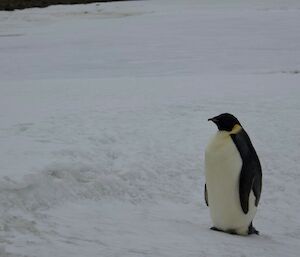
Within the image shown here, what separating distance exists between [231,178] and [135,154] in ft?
4.42

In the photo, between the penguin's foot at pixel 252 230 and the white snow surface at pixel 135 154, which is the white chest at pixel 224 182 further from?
the white snow surface at pixel 135 154

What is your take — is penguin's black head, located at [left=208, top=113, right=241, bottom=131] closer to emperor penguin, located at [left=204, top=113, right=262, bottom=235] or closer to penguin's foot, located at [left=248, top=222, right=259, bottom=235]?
emperor penguin, located at [left=204, top=113, right=262, bottom=235]

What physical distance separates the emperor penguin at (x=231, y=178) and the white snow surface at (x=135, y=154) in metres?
0.15

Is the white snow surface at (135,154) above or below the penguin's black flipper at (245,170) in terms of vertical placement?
below

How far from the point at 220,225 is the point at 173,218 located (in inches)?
10.7

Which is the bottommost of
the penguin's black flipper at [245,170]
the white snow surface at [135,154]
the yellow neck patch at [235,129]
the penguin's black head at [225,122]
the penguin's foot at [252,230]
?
the penguin's foot at [252,230]

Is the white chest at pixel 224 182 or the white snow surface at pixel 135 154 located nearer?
the white snow surface at pixel 135 154

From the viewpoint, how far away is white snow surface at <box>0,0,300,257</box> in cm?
302

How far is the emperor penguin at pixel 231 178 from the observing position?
11.7 feet

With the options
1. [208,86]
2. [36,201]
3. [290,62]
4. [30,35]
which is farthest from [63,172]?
[30,35]

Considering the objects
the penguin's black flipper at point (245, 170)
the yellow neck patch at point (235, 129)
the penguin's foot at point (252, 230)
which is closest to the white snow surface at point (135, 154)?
the penguin's foot at point (252, 230)

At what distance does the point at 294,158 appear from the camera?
17.3 ft

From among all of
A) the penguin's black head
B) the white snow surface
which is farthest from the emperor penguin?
the white snow surface

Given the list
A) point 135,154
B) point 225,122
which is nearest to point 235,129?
point 225,122
